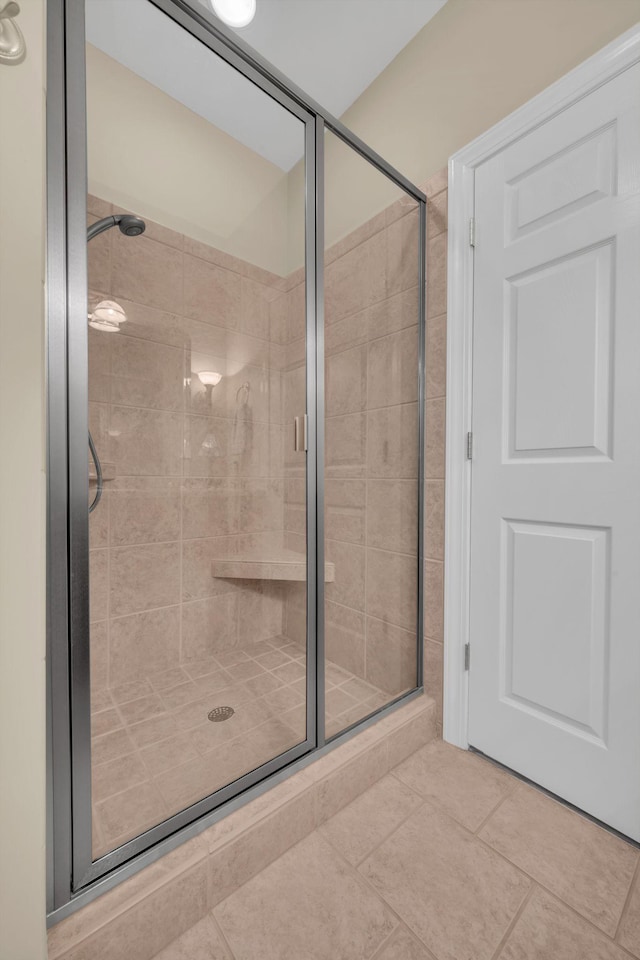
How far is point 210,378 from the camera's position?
1.59 m

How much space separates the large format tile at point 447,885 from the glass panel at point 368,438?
1.09 feet

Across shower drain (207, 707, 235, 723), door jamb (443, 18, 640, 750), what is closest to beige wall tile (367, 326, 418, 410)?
door jamb (443, 18, 640, 750)

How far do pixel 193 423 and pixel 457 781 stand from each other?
1.50m

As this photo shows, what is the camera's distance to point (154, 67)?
3.73 feet

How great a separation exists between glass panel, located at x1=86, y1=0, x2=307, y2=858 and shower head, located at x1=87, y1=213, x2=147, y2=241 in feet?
0.07

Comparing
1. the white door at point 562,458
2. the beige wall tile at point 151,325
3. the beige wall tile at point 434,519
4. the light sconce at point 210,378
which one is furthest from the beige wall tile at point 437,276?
the beige wall tile at point 151,325

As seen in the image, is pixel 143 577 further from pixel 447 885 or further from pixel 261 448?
pixel 447 885

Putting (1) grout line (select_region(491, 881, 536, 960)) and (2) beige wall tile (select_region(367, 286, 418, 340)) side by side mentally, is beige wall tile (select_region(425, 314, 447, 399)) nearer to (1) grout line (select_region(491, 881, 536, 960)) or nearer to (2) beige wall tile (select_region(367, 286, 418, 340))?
(2) beige wall tile (select_region(367, 286, 418, 340))

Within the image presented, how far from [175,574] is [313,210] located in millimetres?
1386

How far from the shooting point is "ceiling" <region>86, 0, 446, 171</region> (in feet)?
3.17

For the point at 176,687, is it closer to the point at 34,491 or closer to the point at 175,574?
the point at 175,574

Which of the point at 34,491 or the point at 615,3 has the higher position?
the point at 615,3

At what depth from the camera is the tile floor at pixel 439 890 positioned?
81 centimetres

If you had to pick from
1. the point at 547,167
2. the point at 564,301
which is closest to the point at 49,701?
the point at 564,301
